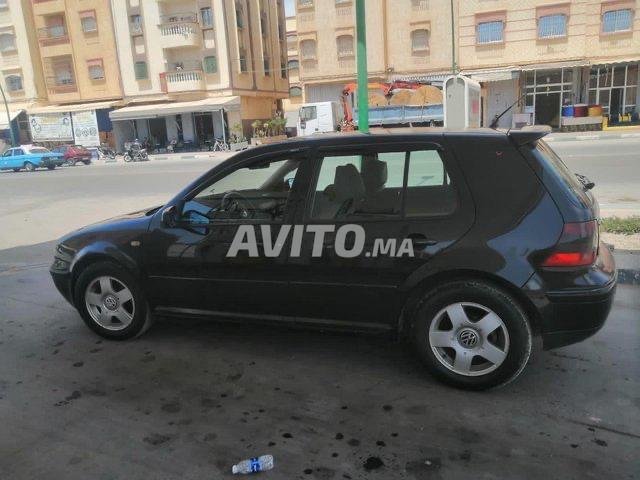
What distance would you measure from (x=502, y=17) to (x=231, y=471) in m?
34.6

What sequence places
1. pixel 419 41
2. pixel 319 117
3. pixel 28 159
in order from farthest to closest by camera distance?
pixel 419 41
pixel 319 117
pixel 28 159

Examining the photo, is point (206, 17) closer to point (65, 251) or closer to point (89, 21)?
point (89, 21)

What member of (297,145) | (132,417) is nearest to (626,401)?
(297,145)

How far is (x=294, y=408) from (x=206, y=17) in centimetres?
3891

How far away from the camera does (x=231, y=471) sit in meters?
2.84

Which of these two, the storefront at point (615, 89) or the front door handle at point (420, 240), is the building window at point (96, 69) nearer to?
the storefront at point (615, 89)

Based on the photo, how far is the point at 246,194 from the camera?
4148 mm

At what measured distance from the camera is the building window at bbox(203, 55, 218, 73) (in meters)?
38.0

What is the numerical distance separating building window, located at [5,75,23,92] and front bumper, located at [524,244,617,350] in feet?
163

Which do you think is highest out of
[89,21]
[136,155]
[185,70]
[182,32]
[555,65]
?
[89,21]

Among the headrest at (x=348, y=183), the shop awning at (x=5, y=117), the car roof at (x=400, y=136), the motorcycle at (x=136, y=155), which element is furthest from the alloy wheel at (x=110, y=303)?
the shop awning at (x=5, y=117)

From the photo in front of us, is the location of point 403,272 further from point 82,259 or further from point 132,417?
point 82,259

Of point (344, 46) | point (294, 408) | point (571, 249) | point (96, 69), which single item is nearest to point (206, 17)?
point (344, 46)

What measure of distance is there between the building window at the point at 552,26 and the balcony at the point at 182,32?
2169 centimetres
